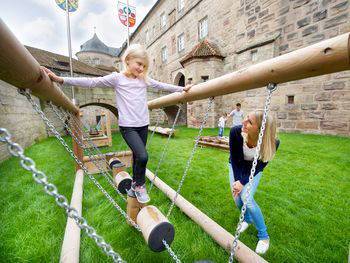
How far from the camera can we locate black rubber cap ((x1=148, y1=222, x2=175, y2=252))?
4.54 ft

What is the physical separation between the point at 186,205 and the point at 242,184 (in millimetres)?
930

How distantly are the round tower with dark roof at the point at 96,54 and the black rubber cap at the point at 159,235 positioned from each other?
1564 inches

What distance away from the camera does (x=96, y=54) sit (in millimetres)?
38500

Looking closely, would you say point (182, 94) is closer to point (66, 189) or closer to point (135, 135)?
point (135, 135)

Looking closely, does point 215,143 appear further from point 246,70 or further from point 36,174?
point 36,174

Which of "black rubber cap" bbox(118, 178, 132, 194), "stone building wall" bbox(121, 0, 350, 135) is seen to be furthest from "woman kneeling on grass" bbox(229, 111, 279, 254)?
"stone building wall" bbox(121, 0, 350, 135)

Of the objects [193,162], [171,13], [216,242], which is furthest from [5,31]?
[171,13]

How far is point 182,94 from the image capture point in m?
2.01

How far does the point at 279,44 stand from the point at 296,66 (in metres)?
10.6

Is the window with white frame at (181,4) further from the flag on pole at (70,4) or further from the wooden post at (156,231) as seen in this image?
the wooden post at (156,231)

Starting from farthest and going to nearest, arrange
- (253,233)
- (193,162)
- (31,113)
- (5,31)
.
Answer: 1. (31,113)
2. (193,162)
3. (253,233)
4. (5,31)

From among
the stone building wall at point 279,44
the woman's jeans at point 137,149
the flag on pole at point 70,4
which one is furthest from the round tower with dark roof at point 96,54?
the woman's jeans at point 137,149

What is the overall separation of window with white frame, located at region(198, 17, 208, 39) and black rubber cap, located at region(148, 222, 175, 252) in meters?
15.7

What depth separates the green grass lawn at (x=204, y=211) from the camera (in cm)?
197
